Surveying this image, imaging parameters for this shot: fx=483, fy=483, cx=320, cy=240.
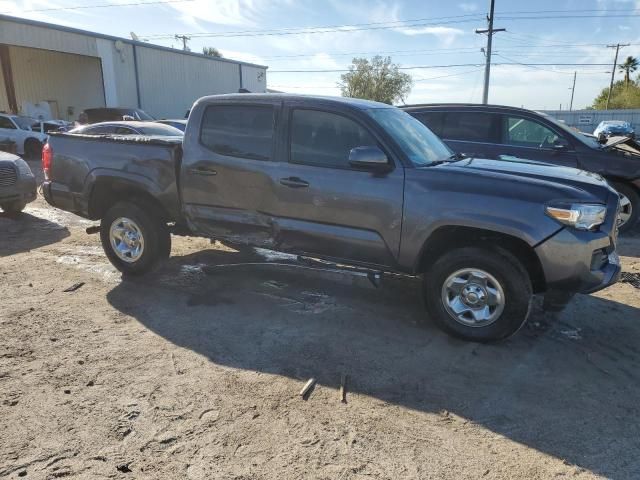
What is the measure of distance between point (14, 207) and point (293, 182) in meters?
6.53

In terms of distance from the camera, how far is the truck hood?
375cm

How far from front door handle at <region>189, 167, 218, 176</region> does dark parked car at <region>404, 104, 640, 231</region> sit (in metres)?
4.06

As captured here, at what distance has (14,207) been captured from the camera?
27.6 feet

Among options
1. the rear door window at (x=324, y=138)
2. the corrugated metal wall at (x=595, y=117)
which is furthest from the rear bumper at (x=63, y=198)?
the corrugated metal wall at (x=595, y=117)

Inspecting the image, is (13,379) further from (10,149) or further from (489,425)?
(10,149)

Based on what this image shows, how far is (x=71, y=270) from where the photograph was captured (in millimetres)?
5750

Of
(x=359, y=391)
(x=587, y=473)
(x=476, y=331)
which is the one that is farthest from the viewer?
(x=476, y=331)

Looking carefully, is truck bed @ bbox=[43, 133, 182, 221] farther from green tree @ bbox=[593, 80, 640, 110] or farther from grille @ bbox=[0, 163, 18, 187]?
green tree @ bbox=[593, 80, 640, 110]

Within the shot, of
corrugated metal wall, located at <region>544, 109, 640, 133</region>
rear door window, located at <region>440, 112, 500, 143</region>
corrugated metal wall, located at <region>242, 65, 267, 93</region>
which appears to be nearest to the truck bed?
rear door window, located at <region>440, 112, 500, 143</region>

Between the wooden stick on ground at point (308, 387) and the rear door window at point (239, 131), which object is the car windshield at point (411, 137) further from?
the wooden stick on ground at point (308, 387)

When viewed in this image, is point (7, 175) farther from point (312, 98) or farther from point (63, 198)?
point (312, 98)

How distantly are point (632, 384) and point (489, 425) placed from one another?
4.13 feet

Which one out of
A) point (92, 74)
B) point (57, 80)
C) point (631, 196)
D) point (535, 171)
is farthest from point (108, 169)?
point (57, 80)

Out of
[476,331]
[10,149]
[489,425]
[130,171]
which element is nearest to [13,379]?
[130,171]
